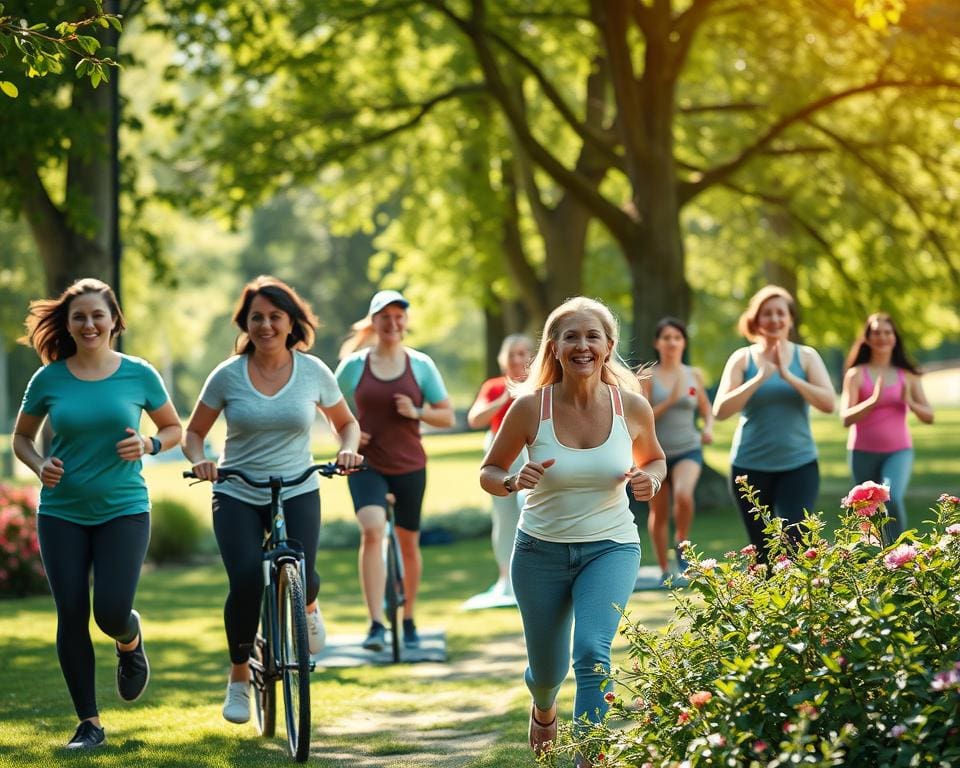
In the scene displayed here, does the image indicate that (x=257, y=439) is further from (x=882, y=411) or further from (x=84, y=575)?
(x=882, y=411)

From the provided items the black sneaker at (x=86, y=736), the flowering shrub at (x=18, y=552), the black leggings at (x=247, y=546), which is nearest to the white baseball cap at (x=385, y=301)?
the black leggings at (x=247, y=546)

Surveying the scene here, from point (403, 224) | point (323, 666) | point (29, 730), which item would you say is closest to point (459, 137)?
point (403, 224)

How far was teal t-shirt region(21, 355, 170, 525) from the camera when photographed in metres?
7.46

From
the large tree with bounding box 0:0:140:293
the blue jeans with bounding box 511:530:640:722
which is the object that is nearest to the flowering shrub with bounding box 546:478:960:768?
the blue jeans with bounding box 511:530:640:722

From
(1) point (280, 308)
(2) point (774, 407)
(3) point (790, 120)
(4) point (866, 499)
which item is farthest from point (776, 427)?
(3) point (790, 120)

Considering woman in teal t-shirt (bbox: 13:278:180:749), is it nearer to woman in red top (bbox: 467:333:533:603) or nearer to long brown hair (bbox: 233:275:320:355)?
long brown hair (bbox: 233:275:320:355)

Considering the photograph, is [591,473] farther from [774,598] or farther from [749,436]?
[749,436]

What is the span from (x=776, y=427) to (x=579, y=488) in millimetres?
3776

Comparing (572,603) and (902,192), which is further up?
(902,192)

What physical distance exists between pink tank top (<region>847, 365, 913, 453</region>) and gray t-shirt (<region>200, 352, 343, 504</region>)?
15.6 ft

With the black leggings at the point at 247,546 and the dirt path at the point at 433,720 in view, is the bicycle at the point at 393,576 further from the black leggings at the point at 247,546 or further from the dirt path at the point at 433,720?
the black leggings at the point at 247,546

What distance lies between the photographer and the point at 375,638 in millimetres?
11000

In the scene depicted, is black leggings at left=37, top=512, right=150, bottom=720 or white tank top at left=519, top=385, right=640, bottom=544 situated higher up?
→ white tank top at left=519, top=385, right=640, bottom=544

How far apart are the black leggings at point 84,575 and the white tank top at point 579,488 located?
2294 mm
